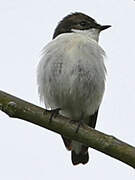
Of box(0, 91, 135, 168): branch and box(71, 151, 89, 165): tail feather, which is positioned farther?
box(71, 151, 89, 165): tail feather

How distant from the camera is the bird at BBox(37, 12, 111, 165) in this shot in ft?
14.9

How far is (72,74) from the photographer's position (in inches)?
177

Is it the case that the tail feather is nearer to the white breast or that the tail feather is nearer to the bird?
the bird

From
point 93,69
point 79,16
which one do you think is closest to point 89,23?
point 79,16

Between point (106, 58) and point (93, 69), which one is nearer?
point (93, 69)

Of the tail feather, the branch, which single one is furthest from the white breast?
the branch

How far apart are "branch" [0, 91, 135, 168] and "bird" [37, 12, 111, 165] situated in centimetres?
136

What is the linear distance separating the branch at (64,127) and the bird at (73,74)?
1.36 meters

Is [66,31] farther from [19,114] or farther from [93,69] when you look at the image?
[19,114]

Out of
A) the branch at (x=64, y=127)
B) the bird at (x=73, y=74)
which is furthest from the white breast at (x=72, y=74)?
the branch at (x=64, y=127)

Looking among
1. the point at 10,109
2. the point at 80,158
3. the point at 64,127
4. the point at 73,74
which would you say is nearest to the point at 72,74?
the point at 73,74

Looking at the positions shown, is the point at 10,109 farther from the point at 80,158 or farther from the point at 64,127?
the point at 80,158

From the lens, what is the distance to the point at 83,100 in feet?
15.6

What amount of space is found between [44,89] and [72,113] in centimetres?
50
